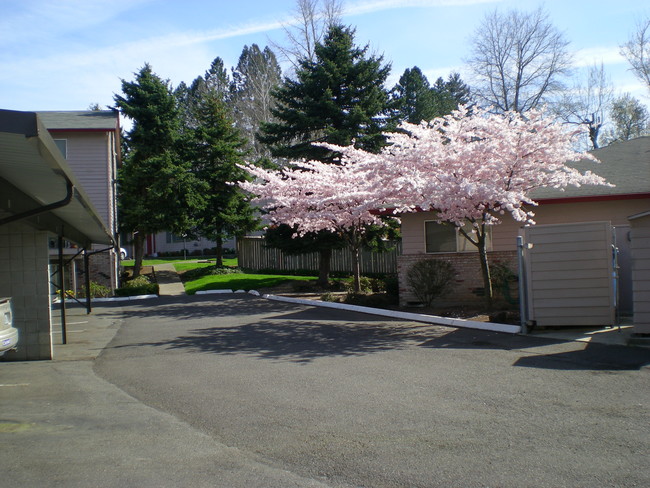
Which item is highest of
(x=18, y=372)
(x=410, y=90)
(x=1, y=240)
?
(x=410, y=90)

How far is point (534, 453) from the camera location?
521cm

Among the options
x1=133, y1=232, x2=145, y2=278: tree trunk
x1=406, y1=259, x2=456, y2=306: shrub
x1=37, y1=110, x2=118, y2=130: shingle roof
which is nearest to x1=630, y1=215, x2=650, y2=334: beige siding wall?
x1=406, y1=259, x2=456, y2=306: shrub

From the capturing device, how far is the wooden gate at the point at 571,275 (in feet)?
37.2

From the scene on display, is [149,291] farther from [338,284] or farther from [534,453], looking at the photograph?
[534,453]

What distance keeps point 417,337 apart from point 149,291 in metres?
14.6

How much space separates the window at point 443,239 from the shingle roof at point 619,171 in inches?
92.7

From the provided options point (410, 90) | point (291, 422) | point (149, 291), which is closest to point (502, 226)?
point (291, 422)

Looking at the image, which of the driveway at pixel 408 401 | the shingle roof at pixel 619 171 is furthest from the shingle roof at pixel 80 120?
the shingle roof at pixel 619 171

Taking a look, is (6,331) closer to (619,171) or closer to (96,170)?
(619,171)

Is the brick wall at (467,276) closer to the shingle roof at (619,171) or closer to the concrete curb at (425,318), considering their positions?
the concrete curb at (425,318)

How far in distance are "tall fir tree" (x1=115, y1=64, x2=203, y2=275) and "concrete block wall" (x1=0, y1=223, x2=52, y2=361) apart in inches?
687

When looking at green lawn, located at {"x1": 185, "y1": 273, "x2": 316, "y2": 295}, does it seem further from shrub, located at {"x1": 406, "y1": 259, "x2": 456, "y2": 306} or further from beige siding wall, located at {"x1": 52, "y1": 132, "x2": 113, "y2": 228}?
shrub, located at {"x1": 406, "y1": 259, "x2": 456, "y2": 306}

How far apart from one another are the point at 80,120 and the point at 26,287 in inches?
670

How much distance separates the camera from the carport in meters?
7.01
